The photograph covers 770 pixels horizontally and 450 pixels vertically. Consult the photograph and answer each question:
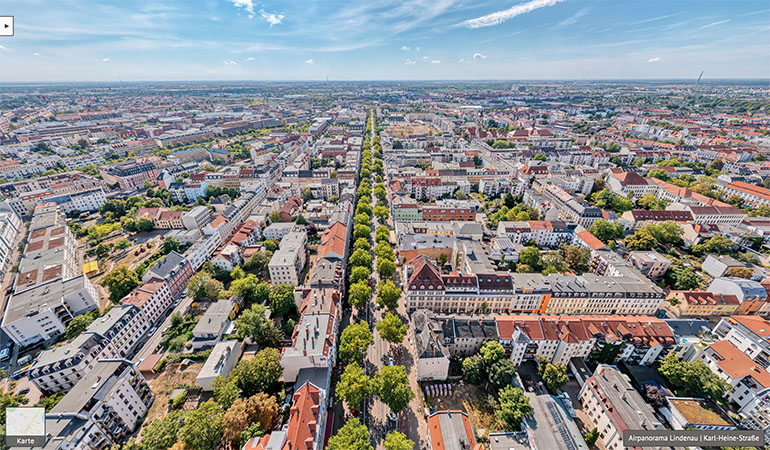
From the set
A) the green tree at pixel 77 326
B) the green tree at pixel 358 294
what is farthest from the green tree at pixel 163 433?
the green tree at pixel 77 326

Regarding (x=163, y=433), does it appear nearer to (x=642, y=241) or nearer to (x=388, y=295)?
(x=388, y=295)

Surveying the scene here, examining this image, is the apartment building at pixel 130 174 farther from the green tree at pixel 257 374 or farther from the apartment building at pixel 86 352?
the green tree at pixel 257 374

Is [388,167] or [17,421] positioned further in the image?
[388,167]

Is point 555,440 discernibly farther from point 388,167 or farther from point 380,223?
point 388,167

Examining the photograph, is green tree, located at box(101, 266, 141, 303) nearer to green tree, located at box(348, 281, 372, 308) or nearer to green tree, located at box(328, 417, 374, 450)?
green tree, located at box(348, 281, 372, 308)

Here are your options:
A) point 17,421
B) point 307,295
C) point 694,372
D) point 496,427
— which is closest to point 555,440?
point 496,427

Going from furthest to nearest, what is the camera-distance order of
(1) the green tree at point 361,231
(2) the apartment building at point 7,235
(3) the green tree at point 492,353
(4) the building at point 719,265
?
(1) the green tree at point 361,231, (2) the apartment building at point 7,235, (4) the building at point 719,265, (3) the green tree at point 492,353

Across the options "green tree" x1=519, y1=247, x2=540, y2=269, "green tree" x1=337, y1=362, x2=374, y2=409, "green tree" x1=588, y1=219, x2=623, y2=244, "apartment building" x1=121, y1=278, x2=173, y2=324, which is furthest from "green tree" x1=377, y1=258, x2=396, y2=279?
"green tree" x1=588, y1=219, x2=623, y2=244
